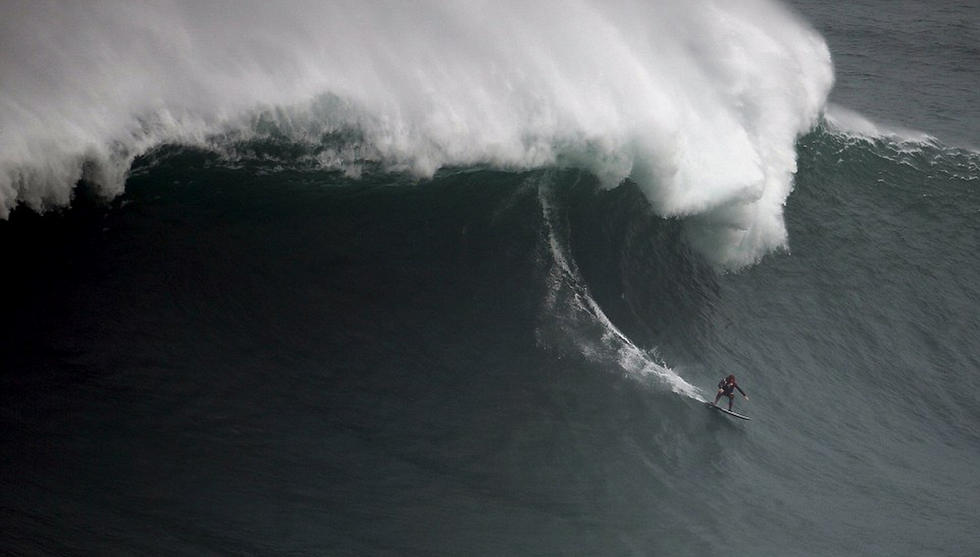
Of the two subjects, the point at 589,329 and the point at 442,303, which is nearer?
the point at 442,303

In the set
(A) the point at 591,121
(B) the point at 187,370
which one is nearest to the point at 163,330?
(B) the point at 187,370

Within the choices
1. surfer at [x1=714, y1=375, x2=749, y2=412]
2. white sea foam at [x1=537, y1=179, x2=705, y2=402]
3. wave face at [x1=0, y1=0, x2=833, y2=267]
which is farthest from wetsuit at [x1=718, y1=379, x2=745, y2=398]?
wave face at [x1=0, y1=0, x2=833, y2=267]

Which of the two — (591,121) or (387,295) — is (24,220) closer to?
(387,295)

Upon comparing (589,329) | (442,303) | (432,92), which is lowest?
(442,303)

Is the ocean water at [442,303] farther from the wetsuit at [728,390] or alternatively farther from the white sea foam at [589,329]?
the wetsuit at [728,390]

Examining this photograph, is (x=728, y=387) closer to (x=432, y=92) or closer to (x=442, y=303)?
(x=442, y=303)

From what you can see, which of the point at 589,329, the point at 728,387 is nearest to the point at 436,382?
the point at 589,329
